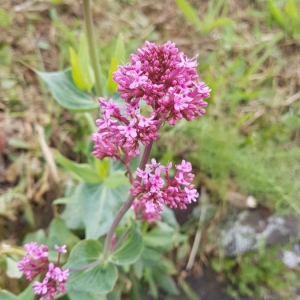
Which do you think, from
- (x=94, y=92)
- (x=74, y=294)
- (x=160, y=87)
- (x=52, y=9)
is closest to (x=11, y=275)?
(x=74, y=294)

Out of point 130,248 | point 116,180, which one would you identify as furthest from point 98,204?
point 130,248

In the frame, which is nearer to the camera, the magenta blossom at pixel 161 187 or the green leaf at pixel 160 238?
the magenta blossom at pixel 161 187

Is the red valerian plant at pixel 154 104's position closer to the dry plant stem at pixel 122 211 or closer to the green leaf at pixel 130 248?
the dry plant stem at pixel 122 211

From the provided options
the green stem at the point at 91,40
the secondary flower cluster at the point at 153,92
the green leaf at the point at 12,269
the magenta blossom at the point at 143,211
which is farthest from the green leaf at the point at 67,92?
the secondary flower cluster at the point at 153,92

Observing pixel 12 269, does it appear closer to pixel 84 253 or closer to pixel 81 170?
pixel 84 253

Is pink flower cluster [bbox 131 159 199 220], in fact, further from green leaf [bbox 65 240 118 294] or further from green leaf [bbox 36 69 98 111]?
green leaf [bbox 36 69 98 111]

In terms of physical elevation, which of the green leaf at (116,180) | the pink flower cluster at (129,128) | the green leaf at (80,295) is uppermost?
the pink flower cluster at (129,128)

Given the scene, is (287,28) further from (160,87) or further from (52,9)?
(160,87)
